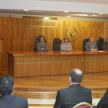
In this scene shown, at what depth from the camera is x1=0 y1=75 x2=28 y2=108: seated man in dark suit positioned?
2.08 m

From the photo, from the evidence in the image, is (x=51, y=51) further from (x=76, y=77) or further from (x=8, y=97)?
(x=8, y=97)

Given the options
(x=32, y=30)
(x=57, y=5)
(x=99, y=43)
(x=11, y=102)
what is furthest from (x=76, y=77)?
(x=99, y=43)

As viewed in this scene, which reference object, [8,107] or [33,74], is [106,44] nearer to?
[33,74]

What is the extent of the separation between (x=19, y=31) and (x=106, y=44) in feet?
11.4

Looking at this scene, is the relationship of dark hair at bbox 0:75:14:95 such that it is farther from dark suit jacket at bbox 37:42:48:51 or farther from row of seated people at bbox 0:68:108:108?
Answer: dark suit jacket at bbox 37:42:48:51

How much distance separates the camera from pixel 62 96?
2410 mm

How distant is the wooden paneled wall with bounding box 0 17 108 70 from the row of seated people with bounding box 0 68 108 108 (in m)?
5.81

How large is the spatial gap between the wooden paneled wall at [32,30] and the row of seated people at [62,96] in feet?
19.1

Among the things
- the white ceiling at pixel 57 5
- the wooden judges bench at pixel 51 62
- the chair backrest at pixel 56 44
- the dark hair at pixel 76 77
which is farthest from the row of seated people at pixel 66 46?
the dark hair at pixel 76 77

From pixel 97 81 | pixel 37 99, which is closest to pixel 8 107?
pixel 37 99

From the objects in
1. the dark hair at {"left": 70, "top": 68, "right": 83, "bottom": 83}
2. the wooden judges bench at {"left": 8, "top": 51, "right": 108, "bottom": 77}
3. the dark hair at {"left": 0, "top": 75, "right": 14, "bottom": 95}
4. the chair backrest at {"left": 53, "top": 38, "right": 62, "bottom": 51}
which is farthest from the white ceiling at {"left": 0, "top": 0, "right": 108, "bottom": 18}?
the dark hair at {"left": 0, "top": 75, "right": 14, "bottom": 95}

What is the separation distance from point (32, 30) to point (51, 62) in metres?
2.76

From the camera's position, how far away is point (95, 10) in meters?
7.24

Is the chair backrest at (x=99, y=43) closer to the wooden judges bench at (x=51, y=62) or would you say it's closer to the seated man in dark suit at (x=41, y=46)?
the wooden judges bench at (x=51, y=62)
